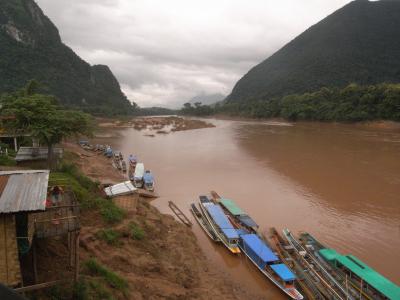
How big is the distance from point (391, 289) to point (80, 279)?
11.4 metres

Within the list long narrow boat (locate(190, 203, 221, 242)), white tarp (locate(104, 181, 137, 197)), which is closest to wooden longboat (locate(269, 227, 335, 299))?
long narrow boat (locate(190, 203, 221, 242))

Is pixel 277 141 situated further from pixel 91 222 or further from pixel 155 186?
pixel 91 222

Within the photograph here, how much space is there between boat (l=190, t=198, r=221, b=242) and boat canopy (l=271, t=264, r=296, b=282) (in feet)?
12.8

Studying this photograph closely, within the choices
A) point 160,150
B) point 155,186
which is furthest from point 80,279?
point 160,150

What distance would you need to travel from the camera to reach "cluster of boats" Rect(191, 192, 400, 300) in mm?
12758

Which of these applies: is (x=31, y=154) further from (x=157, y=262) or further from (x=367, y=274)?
(x=367, y=274)

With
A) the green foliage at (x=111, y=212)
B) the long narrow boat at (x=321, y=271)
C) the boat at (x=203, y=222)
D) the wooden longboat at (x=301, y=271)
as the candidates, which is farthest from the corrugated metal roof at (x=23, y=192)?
the long narrow boat at (x=321, y=271)

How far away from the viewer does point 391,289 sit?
12.3m

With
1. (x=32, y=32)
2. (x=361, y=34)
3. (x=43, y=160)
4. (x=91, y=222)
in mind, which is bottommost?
(x=91, y=222)

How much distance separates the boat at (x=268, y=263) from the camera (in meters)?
13.1

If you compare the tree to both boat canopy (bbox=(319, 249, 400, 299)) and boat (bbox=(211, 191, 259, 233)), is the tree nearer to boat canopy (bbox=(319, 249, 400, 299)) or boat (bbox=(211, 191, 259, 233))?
boat (bbox=(211, 191, 259, 233))

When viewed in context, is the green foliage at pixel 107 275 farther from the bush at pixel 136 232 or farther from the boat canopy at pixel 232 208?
the boat canopy at pixel 232 208

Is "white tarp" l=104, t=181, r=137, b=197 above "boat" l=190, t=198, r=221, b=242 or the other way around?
above

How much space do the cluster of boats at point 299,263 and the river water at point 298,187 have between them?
0.61m
